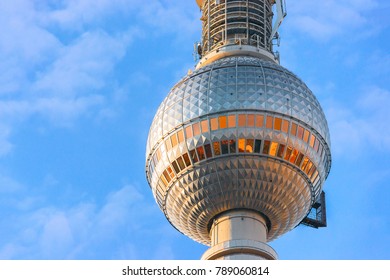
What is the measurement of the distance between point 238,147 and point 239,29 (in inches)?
611

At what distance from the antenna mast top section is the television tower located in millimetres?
4393

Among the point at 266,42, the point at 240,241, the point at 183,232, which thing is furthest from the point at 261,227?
the point at 266,42

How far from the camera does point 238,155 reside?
56812 mm

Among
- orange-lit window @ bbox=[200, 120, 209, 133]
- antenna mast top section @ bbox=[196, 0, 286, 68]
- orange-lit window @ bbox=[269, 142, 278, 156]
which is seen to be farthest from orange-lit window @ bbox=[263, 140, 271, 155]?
antenna mast top section @ bbox=[196, 0, 286, 68]

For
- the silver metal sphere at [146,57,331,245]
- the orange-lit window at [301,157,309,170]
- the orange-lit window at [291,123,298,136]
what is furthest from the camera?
the orange-lit window at [301,157,309,170]

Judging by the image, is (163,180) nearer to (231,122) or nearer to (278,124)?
(231,122)

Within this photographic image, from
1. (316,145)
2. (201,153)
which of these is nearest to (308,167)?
(316,145)

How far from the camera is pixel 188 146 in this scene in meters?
57.7

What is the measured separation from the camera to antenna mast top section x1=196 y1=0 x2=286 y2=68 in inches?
2630

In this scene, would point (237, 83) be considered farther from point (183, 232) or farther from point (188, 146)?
point (183, 232)

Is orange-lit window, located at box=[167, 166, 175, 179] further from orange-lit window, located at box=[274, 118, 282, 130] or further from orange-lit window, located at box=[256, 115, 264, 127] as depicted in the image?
orange-lit window, located at box=[274, 118, 282, 130]
